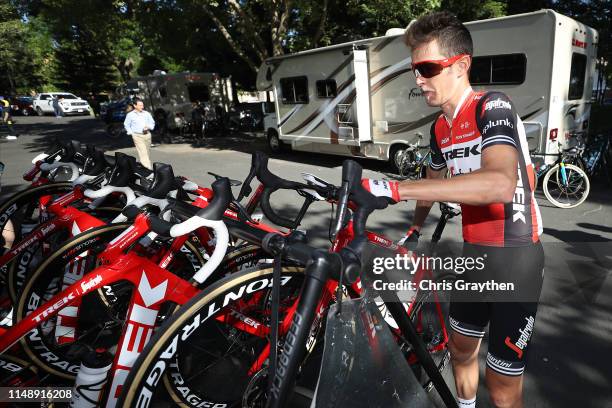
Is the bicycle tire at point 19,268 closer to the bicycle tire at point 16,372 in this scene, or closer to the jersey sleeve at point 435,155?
the bicycle tire at point 16,372

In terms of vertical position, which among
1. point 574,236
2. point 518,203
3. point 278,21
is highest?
point 278,21

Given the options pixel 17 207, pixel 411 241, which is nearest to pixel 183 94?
pixel 17 207

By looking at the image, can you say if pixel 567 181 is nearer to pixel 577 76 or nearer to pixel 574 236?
pixel 574 236

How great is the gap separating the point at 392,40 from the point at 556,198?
16.2 ft

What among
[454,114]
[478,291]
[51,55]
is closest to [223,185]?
[454,114]

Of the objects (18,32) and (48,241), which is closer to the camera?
(48,241)

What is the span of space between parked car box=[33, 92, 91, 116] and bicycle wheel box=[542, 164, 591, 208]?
36627 mm

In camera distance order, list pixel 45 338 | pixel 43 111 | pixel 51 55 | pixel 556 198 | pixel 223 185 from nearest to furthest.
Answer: pixel 223 185, pixel 45 338, pixel 556 198, pixel 43 111, pixel 51 55

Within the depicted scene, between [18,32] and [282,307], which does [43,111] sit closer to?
[18,32]

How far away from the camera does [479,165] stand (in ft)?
5.29

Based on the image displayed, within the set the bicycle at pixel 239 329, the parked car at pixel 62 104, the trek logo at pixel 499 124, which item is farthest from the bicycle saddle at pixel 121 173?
the parked car at pixel 62 104

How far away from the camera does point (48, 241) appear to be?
124 inches

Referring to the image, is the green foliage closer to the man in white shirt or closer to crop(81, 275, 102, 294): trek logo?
the man in white shirt

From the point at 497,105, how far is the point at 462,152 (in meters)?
0.26
